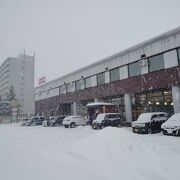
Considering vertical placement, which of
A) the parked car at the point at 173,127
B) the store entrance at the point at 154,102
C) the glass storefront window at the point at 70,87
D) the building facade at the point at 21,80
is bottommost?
the parked car at the point at 173,127

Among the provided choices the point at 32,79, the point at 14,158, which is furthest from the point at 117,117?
the point at 32,79

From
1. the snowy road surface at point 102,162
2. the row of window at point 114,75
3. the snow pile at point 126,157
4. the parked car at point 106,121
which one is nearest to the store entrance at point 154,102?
the row of window at point 114,75

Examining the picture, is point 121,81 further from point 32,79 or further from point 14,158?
point 32,79

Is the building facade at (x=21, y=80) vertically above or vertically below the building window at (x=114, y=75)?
above

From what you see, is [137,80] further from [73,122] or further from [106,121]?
[73,122]

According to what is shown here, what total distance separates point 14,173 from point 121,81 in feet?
77.7

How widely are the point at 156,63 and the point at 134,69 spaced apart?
3352mm

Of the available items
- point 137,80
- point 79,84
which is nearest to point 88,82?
point 79,84

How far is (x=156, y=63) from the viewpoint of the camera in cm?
2475

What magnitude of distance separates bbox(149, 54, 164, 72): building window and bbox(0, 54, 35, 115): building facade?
3599 inches

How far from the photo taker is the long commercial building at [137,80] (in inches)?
906

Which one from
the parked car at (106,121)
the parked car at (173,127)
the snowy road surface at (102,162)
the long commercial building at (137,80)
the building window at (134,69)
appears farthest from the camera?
the building window at (134,69)

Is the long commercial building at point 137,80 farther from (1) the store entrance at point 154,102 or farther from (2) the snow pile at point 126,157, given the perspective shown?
(2) the snow pile at point 126,157

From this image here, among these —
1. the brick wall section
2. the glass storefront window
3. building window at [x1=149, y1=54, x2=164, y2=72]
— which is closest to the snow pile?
the brick wall section
